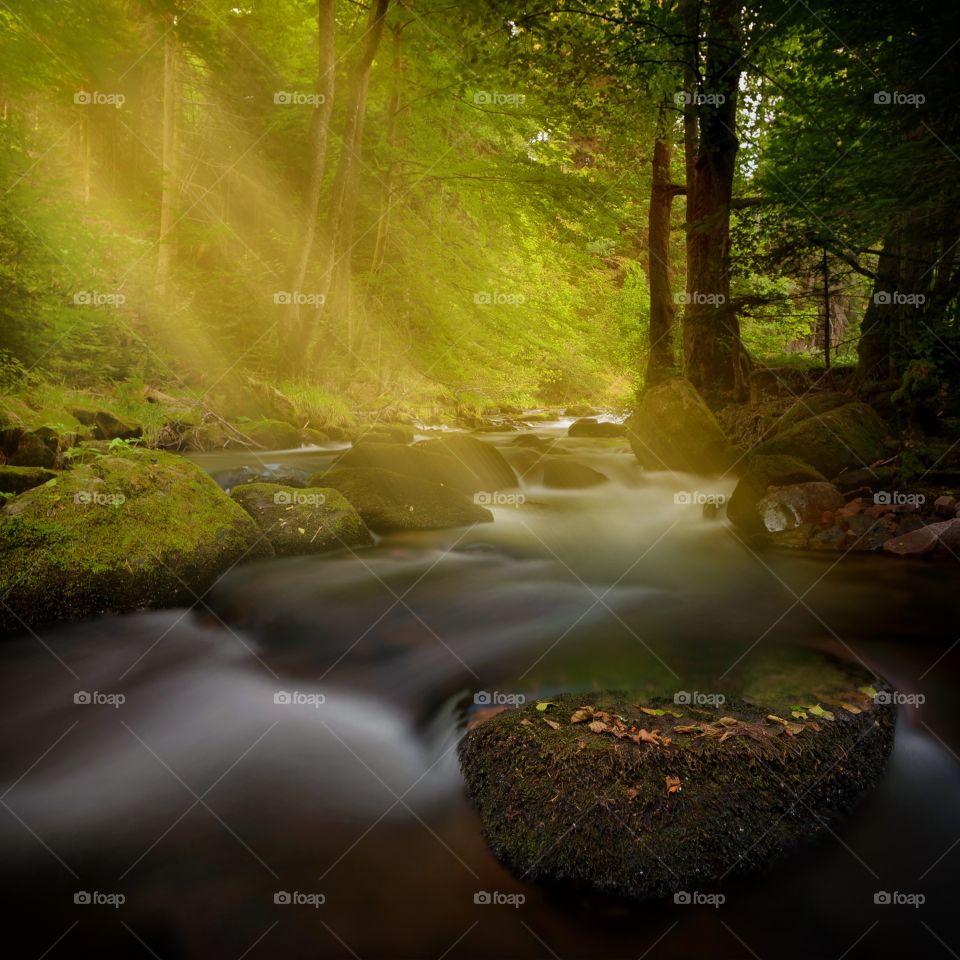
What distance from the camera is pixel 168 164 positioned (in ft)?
52.4

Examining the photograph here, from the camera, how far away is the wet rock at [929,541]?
6.25m

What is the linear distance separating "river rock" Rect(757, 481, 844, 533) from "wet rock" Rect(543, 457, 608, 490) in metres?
3.29

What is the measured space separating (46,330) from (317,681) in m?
6.97

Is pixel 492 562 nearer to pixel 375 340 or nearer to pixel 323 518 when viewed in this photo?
pixel 323 518

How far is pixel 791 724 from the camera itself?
3051 mm

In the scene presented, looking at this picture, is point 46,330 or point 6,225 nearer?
point 6,225

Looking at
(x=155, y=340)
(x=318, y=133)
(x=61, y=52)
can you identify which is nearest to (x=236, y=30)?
(x=318, y=133)

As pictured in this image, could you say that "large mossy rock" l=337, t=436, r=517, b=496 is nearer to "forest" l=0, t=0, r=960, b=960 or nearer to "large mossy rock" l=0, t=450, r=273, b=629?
"forest" l=0, t=0, r=960, b=960

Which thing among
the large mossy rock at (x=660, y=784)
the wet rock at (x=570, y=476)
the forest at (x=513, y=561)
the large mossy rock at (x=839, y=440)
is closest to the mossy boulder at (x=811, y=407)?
the forest at (x=513, y=561)

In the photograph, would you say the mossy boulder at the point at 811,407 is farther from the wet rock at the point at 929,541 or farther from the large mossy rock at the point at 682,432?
the wet rock at the point at 929,541

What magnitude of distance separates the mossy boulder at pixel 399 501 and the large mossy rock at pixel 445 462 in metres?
0.33

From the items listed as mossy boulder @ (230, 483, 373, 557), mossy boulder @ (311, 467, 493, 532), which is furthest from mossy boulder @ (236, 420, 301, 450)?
mossy boulder @ (230, 483, 373, 557)

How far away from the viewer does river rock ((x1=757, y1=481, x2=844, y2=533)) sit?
7262 millimetres

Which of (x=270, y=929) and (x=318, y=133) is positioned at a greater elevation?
(x=318, y=133)
